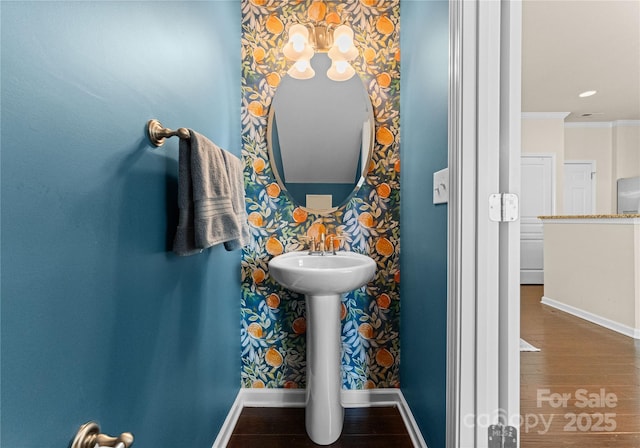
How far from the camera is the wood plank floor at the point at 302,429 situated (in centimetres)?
146

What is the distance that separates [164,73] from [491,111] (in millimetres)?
972

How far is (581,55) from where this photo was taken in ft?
11.0

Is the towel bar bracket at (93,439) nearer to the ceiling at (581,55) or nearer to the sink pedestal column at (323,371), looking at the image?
the sink pedestal column at (323,371)

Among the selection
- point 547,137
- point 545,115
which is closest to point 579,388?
point 547,137

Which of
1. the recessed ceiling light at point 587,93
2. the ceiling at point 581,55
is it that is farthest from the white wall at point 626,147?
the recessed ceiling light at point 587,93

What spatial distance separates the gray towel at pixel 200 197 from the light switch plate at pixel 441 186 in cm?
72

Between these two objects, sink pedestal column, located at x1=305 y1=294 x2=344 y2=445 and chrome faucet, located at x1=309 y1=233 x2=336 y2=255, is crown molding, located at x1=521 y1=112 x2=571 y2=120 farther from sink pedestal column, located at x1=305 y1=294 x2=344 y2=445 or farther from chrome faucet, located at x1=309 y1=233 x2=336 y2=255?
sink pedestal column, located at x1=305 y1=294 x2=344 y2=445

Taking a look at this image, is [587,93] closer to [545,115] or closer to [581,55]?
[545,115]

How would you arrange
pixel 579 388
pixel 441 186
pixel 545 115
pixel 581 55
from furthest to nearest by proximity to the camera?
pixel 545 115, pixel 581 55, pixel 579 388, pixel 441 186

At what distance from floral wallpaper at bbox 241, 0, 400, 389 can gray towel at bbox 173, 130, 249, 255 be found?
76 cm

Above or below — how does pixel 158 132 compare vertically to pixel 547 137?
below

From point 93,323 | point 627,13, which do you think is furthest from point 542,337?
point 93,323

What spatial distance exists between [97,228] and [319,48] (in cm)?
155

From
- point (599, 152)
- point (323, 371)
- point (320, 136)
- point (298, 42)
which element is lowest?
point (323, 371)
